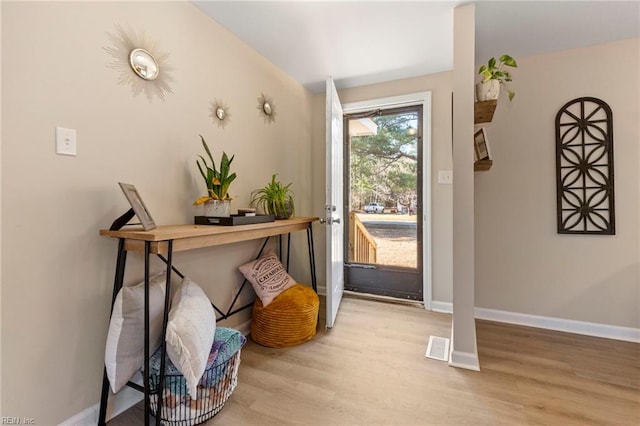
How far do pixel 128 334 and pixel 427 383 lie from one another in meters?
1.55

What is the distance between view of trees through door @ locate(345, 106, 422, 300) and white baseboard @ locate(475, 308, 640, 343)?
0.64 meters

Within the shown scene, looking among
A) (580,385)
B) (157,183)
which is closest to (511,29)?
(580,385)

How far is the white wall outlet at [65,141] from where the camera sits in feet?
4.03

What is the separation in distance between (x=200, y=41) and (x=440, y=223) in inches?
95.7

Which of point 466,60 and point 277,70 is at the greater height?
point 277,70

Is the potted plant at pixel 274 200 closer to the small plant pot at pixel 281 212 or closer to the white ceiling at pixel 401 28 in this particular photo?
the small plant pot at pixel 281 212

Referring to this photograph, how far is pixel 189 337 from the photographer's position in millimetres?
1255

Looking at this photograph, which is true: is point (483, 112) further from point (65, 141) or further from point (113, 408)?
point (113, 408)

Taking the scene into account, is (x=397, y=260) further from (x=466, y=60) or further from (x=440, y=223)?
(x=466, y=60)

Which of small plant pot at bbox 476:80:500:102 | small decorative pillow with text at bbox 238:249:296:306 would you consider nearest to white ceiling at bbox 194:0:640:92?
small plant pot at bbox 476:80:500:102

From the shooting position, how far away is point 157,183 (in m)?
1.65

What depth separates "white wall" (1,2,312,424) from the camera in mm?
1118

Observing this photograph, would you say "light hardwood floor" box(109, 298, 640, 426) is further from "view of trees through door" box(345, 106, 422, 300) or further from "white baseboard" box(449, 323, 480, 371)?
"view of trees through door" box(345, 106, 422, 300)

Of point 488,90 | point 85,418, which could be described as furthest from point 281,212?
point 488,90
